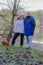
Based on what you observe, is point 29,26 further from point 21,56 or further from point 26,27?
point 21,56

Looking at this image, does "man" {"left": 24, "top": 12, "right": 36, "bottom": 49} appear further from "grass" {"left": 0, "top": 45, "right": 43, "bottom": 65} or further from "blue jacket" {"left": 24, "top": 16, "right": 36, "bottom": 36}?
"grass" {"left": 0, "top": 45, "right": 43, "bottom": 65}

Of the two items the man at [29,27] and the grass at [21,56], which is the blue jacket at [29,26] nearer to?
the man at [29,27]

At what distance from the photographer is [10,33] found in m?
11.5

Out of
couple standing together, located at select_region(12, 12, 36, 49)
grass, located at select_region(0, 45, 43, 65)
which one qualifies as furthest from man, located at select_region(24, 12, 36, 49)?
grass, located at select_region(0, 45, 43, 65)

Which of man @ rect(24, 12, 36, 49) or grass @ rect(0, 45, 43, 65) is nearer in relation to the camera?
grass @ rect(0, 45, 43, 65)

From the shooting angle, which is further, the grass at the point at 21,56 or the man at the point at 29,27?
the man at the point at 29,27

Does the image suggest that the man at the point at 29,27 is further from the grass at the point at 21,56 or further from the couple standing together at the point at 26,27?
the grass at the point at 21,56

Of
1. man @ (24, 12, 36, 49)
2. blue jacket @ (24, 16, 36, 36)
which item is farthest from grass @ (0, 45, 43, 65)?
blue jacket @ (24, 16, 36, 36)

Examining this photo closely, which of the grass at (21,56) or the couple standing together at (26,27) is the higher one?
the couple standing together at (26,27)

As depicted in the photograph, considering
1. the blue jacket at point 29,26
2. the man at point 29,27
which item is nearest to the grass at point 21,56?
the man at point 29,27

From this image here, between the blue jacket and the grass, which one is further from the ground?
the blue jacket

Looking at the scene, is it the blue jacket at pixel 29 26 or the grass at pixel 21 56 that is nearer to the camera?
the grass at pixel 21 56

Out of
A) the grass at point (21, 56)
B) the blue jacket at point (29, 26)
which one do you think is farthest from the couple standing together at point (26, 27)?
the grass at point (21, 56)

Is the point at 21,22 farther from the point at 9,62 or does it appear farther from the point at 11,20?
the point at 9,62
